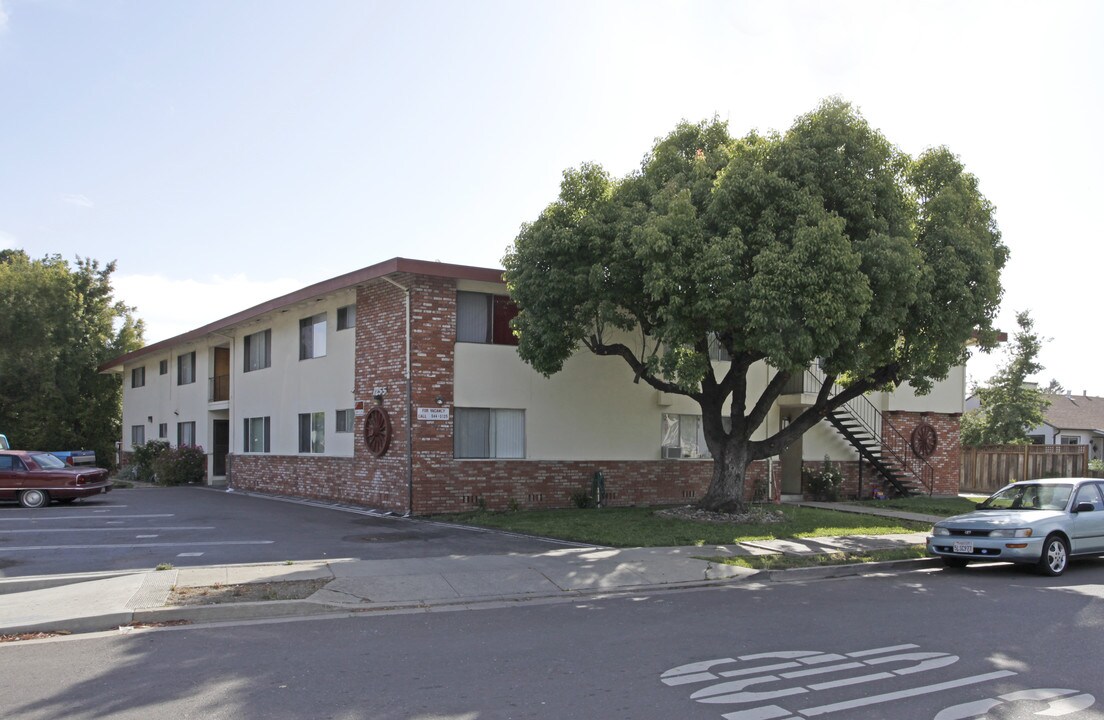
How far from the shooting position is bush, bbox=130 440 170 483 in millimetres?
32781

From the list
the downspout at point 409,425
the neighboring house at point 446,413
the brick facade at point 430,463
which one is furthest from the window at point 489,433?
Answer: the downspout at point 409,425

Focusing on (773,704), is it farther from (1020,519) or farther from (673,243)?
(673,243)

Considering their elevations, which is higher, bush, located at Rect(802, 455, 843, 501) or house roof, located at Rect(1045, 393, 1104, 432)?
house roof, located at Rect(1045, 393, 1104, 432)

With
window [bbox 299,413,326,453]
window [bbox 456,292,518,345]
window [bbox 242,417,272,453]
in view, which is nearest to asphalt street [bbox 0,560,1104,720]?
window [bbox 456,292,518,345]

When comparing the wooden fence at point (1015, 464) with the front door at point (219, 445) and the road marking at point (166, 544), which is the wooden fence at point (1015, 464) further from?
the front door at point (219, 445)

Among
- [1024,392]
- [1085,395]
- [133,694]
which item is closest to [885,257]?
[133,694]

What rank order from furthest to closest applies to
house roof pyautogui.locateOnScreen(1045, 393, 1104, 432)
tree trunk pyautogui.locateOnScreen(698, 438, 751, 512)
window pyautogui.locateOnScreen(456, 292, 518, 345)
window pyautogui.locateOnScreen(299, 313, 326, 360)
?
house roof pyautogui.locateOnScreen(1045, 393, 1104, 432), window pyautogui.locateOnScreen(299, 313, 326, 360), window pyautogui.locateOnScreen(456, 292, 518, 345), tree trunk pyautogui.locateOnScreen(698, 438, 751, 512)

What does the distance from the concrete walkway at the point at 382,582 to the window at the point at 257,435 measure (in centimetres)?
1459

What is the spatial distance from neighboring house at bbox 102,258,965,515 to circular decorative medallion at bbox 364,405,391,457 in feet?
0.15

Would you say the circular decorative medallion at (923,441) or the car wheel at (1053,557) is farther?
the circular decorative medallion at (923,441)

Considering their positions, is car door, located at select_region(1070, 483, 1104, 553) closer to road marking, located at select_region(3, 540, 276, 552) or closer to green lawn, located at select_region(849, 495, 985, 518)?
green lawn, located at select_region(849, 495, 985, 518)

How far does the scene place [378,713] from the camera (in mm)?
5770

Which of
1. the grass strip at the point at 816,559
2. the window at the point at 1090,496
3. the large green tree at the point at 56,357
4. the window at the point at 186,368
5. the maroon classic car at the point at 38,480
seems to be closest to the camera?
the grass strip at the point at 816,559

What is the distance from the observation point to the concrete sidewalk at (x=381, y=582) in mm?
8875
